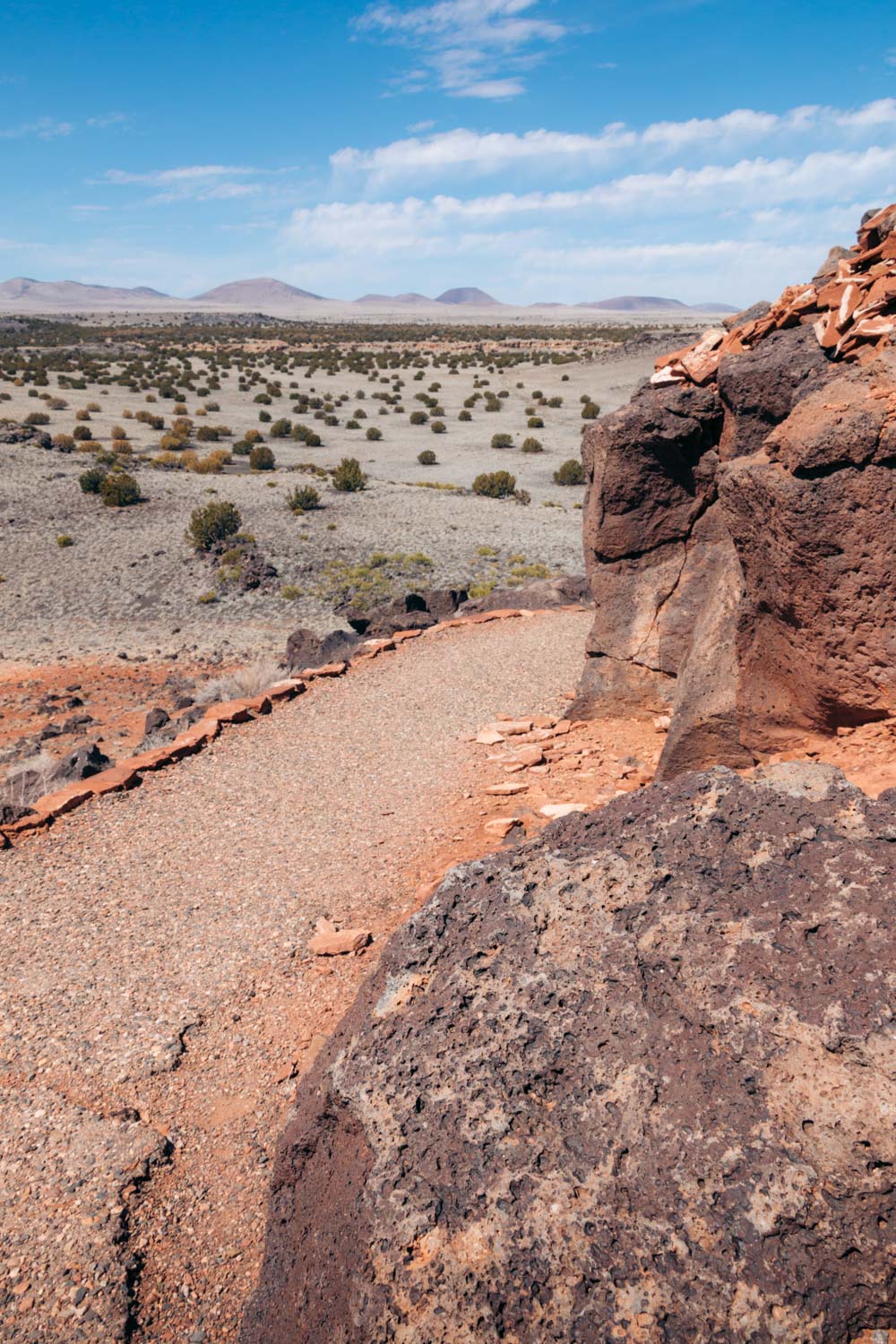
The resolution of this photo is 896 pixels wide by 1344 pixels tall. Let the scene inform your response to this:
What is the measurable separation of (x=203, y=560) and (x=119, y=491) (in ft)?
18.0

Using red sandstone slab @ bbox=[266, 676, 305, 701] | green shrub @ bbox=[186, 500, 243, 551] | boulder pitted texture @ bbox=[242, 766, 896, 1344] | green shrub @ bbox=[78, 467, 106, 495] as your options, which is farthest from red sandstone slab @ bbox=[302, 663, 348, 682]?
green shrub @ bbox=[78, 467, 106, 495]

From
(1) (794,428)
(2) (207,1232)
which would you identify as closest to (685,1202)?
(2) (207,1232)

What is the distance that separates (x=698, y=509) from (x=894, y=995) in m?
6.86

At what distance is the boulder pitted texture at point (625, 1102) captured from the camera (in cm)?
264

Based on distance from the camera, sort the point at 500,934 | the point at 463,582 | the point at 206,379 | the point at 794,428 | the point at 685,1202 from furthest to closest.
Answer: the point at 206,379
the point at 463,582
the point at 794,428
the point at 500,934
the point at 685,1202

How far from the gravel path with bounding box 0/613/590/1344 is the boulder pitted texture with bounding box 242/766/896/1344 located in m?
0.93

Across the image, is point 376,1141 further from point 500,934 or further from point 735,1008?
point 735,1008

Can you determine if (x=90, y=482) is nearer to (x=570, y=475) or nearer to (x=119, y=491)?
(x=119, y=491)

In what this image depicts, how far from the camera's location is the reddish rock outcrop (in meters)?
5.26

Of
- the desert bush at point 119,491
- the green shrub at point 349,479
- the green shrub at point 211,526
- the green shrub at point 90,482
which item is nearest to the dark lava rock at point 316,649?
the green shrub at point 211,526

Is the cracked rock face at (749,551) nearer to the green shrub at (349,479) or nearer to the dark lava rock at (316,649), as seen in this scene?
the dark lava rock at (316,649)

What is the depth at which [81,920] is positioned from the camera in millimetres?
7227

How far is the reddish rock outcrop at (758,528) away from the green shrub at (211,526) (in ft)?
46.1

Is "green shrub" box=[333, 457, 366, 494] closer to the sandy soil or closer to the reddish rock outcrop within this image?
the sandy soil
